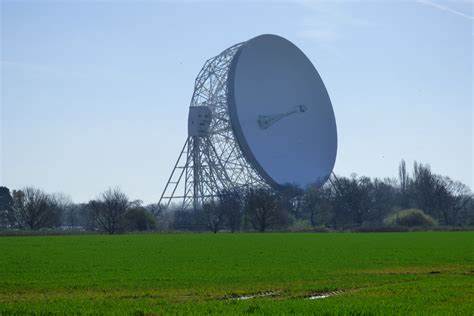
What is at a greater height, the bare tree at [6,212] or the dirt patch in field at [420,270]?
the bare tree at [6,212]

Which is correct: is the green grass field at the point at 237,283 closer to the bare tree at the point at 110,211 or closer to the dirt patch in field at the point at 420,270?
the dirt patch in field at the point at 420,270

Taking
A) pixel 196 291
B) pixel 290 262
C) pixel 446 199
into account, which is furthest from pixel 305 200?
pixel 196 291

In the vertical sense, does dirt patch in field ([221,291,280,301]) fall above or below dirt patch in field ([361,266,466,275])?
above

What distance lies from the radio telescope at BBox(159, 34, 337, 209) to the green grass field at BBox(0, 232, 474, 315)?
31501mm

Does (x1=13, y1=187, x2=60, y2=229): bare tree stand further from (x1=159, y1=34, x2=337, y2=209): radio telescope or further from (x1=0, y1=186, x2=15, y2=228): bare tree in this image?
(x1=159, y1=34, x2=337, y2=209): radio telescope

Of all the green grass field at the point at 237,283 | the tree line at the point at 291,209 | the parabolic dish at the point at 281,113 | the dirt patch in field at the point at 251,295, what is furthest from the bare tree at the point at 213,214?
the dirt patch in field at the point at 251,295

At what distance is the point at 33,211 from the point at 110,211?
1633cm

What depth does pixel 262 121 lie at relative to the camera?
225 feet

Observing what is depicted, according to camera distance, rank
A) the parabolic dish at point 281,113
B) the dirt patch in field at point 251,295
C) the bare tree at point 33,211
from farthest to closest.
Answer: the bare tree at point 33,211, the parabolic dish at point 281,113, the dirt patch in field at point 251,295

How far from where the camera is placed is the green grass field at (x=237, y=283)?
1511 cm

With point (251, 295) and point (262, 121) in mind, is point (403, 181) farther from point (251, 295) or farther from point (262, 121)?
point (251, 295)

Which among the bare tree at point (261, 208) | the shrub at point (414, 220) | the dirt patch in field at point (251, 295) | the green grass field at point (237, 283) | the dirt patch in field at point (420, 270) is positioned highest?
the bare tree at point (261, 208)

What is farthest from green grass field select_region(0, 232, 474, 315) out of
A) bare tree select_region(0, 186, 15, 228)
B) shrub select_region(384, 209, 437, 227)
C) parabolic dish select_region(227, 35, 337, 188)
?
bare tree select_region(0, 186, 15, 228)

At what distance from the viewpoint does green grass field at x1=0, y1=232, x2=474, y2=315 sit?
1511 centimetres
